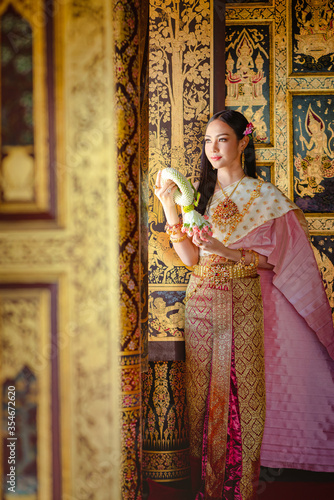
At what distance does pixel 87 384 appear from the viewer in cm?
94

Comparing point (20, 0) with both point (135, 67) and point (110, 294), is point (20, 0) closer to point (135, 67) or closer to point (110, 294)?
point (135, 67)

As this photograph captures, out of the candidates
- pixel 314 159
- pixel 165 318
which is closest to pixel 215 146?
pixel 314 159

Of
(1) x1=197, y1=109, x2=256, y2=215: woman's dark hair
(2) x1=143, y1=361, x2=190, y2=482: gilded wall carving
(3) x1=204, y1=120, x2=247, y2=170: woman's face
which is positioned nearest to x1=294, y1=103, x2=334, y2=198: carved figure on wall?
(1) x1=197, y1=109, x2=256, y2=215: woman's dark hair

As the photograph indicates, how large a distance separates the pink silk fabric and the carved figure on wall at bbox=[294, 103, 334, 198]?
541mm

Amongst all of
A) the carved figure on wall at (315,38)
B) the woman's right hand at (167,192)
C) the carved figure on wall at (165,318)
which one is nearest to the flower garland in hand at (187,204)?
the woman's right hand at (167,192)

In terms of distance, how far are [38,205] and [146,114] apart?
0.93 meters

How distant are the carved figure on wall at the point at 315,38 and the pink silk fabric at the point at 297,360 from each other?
102 cm

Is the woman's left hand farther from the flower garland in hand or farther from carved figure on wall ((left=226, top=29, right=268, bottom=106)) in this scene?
carved figure on wall ((left=226, top=29, right=268, bottom=106))

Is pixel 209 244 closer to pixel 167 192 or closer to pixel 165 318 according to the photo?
pixel 167 192

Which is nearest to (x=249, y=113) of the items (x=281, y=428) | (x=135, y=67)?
(x=135, y=67)

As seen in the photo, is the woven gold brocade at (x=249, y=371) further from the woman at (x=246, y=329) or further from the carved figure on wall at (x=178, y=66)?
the carved figure on wall at (x=178, y=66)

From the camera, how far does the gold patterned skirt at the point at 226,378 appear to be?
1799mm

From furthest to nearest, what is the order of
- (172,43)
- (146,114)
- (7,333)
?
(172,43), (146,114), (7,333)

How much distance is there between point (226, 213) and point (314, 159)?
805 millimetres
